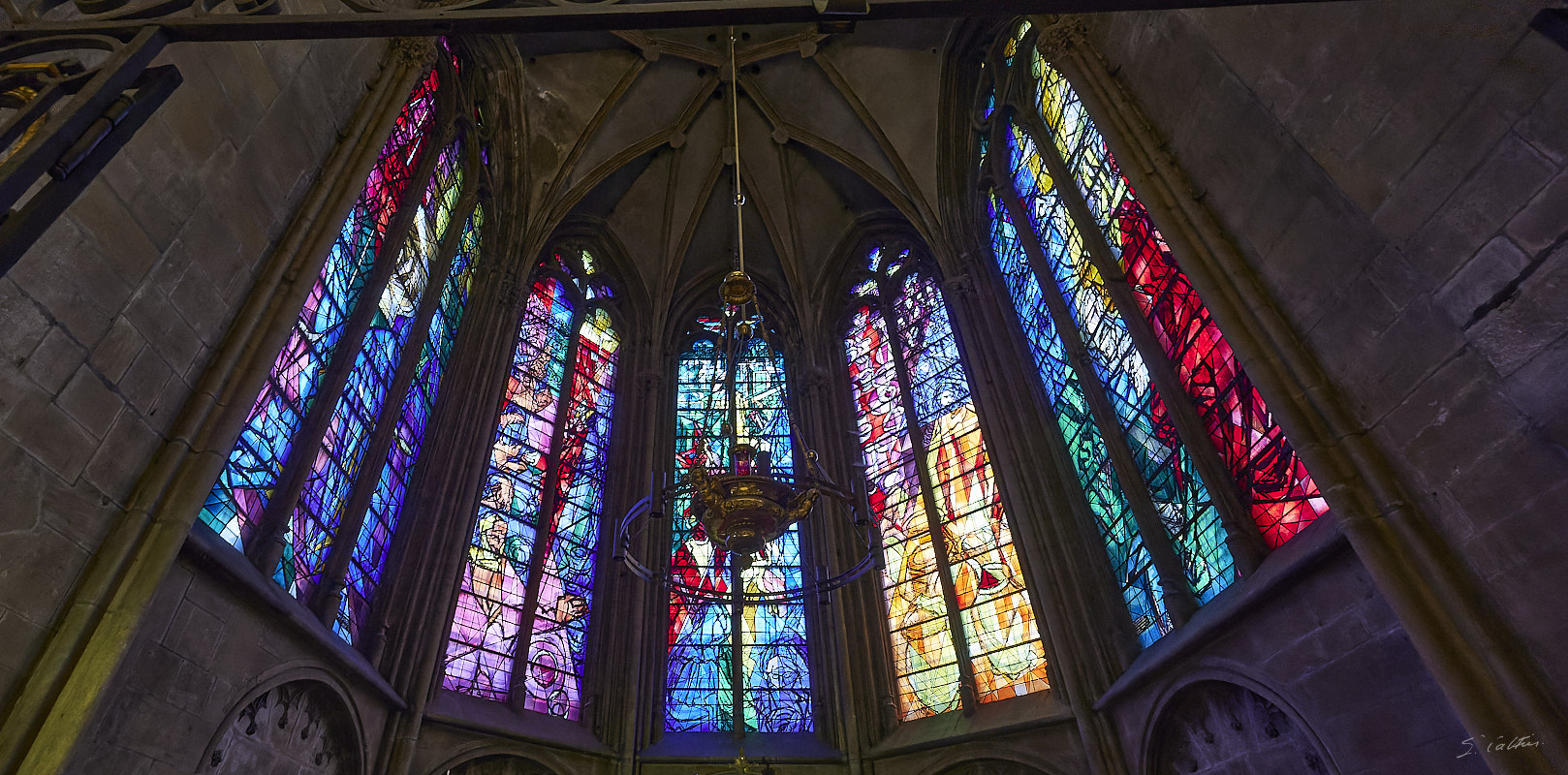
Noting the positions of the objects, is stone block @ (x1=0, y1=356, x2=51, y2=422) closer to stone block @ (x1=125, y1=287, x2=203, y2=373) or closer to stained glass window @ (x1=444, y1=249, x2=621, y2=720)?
stone block @ (x1=125, y1=287, x2=203, y2=373)

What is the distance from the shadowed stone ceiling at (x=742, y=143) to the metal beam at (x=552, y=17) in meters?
8.86

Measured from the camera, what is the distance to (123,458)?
359 centimetres

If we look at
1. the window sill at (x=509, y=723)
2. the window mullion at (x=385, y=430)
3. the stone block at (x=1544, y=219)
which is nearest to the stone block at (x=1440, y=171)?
the stone block at (x=1544, y=219)

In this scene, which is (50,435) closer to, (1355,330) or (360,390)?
(360,390)

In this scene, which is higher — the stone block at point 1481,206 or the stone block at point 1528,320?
the stone block at point 1481,206

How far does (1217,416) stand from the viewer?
252 inches

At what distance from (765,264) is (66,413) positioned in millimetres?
10862

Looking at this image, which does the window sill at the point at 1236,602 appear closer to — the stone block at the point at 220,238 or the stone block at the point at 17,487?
the stone block at the point at 17,487

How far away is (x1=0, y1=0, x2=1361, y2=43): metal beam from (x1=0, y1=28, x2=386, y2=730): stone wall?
47.9 inches

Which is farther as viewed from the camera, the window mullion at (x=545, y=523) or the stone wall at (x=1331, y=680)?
the window mullion at (x=545, y=523)

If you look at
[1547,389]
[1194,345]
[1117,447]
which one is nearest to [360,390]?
[1117,447]

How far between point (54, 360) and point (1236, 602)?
255 inches

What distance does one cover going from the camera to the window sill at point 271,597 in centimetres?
445

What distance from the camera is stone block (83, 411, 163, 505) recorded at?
11.4 feet
